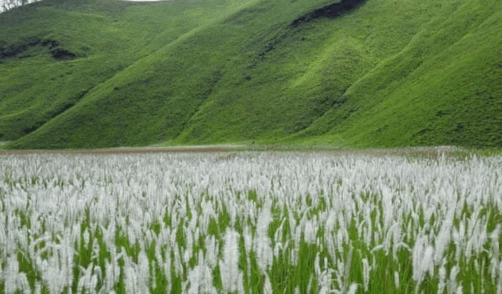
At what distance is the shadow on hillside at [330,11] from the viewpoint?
109m

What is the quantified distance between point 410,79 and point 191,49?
6228 cm

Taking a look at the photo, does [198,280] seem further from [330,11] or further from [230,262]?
[330,11]

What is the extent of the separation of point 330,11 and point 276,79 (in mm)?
32371

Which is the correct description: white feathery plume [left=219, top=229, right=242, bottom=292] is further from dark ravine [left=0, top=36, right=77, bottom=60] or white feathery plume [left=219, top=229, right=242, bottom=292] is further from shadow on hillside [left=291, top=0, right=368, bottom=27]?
dark ravine [left=0, top=36, right=77, bottom=60]

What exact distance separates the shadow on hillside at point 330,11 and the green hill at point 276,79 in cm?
38

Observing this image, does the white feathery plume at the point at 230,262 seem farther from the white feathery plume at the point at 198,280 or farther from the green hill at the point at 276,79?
the green hill at the point at 276,79

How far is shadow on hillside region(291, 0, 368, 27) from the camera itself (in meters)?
109

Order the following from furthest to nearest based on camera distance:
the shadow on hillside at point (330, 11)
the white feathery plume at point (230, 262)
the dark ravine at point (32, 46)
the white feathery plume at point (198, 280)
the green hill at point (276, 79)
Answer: the dark ravine at point (32, 46)
the shadow on hillside at point (330, 11)
the green hill at point (276, 79)
the white feathery plume at point (230, 262)
the white feathery plume at point (198, 280)

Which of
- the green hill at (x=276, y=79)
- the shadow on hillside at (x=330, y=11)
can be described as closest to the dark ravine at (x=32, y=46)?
the green hill at (x=276, y=79)

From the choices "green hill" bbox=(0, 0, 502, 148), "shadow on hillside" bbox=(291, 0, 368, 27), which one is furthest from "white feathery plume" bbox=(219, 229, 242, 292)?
"shadow on hillside" bbox=(291, 0, 368, 27)

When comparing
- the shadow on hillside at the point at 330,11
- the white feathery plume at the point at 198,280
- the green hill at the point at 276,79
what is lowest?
the white feathery plume at the point at 198,280

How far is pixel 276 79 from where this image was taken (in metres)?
91.0

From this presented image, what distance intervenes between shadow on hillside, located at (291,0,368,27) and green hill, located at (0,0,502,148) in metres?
0.38

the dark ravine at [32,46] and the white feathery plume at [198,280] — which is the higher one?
the dark ravine at [32,46]
